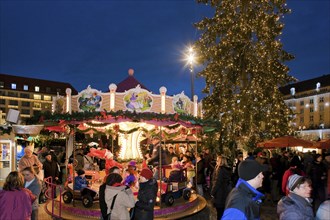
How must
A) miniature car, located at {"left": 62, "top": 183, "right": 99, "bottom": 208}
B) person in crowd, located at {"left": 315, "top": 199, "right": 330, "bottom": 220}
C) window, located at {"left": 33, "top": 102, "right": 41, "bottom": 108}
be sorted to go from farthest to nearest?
window, located at {"left": 33, "top": 102, "right": 41, "bottom": 108} → miniature car, located at {"left": 62, "top": 183, "right": 99, "bottom": 208} → person in crowd, located at {"left": 315, "top": 199, "right": 330, "bottom": 220}

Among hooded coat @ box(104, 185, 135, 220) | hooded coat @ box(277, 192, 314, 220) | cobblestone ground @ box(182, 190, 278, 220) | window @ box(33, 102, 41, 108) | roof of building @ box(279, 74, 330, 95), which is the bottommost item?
cobblestone ground @ box(182, 190, 278, 220)

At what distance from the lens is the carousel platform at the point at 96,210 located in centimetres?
920

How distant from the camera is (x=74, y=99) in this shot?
412 inches

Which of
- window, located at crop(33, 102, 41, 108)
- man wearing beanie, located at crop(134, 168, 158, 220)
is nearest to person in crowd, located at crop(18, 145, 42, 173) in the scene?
man wearing beanie, located at crop(134, 168, 158, 220)

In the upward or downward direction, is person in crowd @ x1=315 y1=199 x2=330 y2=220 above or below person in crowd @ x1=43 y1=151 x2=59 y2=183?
above

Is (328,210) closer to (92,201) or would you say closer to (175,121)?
(175,121)

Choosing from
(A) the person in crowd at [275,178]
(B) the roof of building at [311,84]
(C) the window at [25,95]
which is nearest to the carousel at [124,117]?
(A) the person in crowd at [275,178]

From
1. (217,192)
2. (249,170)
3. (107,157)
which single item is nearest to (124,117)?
(107,157)

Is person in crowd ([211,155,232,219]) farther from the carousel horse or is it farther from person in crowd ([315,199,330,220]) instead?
the carousel horse

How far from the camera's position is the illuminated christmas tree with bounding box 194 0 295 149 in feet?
62.8

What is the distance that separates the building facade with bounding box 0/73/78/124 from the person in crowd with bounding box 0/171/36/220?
82086 mm

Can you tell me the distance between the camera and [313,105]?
7644cm

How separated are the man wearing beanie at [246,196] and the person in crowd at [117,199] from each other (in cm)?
233

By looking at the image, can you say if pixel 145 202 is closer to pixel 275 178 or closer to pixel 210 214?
pixel 210 214
